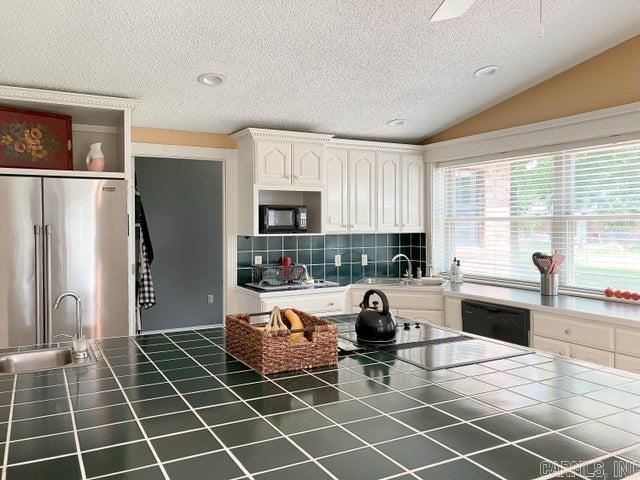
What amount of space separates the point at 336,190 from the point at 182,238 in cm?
247

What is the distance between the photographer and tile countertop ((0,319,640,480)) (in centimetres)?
107

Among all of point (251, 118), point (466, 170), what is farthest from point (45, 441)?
point (466, 170)

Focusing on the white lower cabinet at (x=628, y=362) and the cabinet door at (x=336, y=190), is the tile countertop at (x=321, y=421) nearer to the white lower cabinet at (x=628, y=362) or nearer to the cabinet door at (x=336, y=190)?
the white lower cabinet at (x=628, y=362)

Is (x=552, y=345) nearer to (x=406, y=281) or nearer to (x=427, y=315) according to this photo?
(x=427, y=315)

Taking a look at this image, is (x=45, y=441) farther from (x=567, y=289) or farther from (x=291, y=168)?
(x=567, y=289)

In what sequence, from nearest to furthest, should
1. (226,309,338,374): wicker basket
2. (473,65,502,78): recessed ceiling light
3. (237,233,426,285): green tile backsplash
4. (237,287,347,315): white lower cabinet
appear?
(226,309,338,374): wicker basket → (473,65,502,78): recessed ceiling light → (237,287,347,315): white lower cabinet → (237,233,426,285): green tile backsplash

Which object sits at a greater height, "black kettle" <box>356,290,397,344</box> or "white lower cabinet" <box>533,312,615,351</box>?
"black kettle" <box>356,290,397,344</box>

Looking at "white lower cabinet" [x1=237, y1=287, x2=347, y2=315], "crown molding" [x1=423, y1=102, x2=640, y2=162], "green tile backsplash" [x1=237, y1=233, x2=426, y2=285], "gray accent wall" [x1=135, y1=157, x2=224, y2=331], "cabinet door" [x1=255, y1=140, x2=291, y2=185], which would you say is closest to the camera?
"crown molding" [x1=423, y1=102, x2=640, y2=162]

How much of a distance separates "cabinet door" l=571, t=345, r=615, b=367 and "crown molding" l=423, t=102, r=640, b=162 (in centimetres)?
147

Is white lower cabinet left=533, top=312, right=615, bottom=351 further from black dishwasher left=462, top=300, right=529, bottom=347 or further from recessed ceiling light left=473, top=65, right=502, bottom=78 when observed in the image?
recessed ceiling light left=473, top=65, right=502, bottom=78

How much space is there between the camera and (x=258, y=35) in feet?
9.73

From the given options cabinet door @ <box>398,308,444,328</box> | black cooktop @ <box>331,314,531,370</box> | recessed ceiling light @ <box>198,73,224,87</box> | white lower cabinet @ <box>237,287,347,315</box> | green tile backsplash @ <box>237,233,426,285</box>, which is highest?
recessed ceiling light @ <box>198,73,224,87</box>

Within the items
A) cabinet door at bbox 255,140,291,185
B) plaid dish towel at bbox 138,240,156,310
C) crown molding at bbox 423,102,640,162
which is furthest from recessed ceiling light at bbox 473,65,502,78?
plaid dish towel at bbox 138,240,156,310

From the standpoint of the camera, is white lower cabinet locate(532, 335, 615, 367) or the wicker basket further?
white lower cabinet locate(532, 335, 615, 367)
